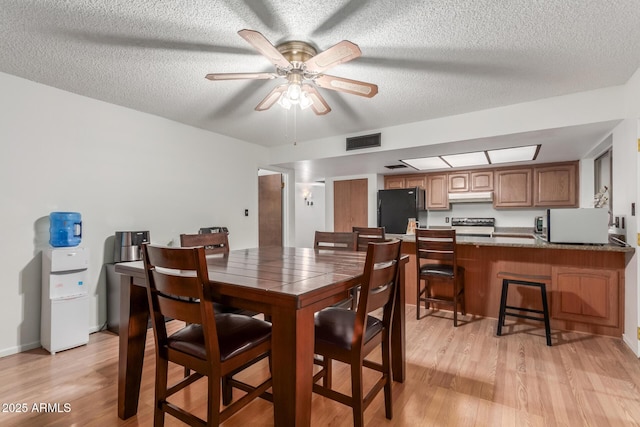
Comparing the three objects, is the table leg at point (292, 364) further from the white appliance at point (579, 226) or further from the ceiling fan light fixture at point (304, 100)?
the white appliance at point (579, 226)

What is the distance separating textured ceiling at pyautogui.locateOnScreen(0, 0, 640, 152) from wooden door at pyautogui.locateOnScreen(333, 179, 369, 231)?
3.39m

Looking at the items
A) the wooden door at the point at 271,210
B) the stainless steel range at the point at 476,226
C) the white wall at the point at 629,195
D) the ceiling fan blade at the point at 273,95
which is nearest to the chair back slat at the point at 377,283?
the ceiling fan blade at the point at 273,95

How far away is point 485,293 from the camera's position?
3.23 m

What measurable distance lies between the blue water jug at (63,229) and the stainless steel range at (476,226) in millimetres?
5237

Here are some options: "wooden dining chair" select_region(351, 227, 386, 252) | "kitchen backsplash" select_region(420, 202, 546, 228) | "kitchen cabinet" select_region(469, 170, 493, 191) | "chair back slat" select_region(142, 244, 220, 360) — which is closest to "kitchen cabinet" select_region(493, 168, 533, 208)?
"kitchen cabinet" select_region(469, 170, 493, 191)

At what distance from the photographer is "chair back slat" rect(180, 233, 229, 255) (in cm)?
222

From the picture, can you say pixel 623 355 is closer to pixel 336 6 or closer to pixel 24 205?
pixel 336 6

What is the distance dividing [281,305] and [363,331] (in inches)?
18.1

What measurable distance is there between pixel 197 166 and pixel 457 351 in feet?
11.3

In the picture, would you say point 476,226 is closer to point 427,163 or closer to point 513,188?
point 513,188

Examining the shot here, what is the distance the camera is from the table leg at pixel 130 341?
5.25ft

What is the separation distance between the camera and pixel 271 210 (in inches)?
213

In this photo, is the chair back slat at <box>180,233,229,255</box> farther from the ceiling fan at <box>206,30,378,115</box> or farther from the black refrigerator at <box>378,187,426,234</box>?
the black refrigerator at <box>378,187,426,234</box>

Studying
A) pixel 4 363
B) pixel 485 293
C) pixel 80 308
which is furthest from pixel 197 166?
pixel 485 293
